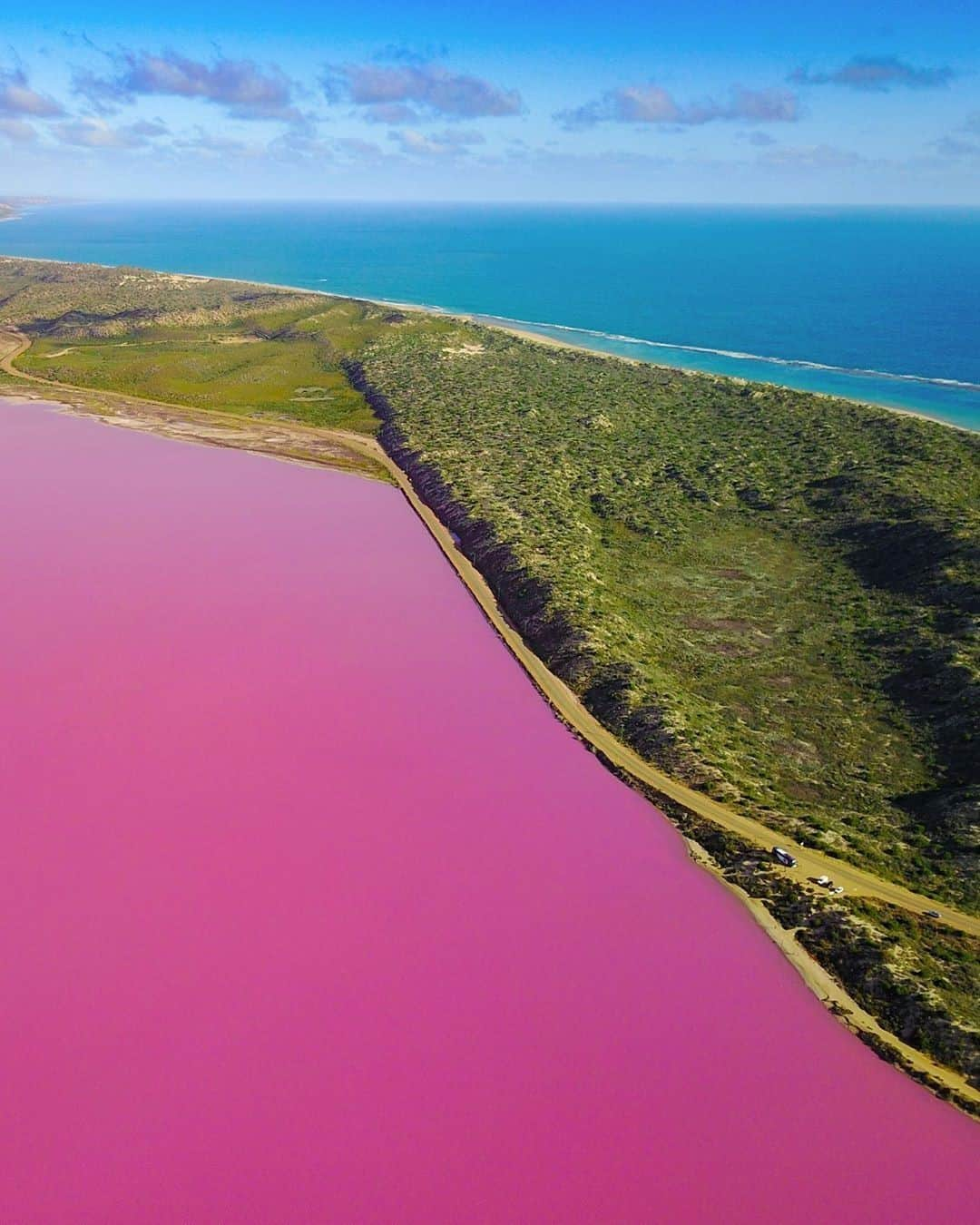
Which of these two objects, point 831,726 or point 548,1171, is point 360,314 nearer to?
point 831,726

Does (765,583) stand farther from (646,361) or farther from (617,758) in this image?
(646,361)

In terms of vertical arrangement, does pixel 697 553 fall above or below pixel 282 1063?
above

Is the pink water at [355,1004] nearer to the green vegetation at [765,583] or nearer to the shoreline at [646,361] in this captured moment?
the green vegetation at [765,583]

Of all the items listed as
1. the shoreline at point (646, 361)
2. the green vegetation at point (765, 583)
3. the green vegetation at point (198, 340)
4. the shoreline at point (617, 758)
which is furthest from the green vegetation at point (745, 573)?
the shoreline at point (646, 361)

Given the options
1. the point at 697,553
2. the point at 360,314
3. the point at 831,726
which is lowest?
the point at 831,726

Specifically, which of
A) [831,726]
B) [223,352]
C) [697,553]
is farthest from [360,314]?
[831,726]

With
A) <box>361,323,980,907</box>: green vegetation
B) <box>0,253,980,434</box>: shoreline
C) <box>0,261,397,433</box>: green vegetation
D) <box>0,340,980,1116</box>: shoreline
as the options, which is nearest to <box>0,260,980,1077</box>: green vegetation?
<box>361,323,980,907</box>: green vegetation
